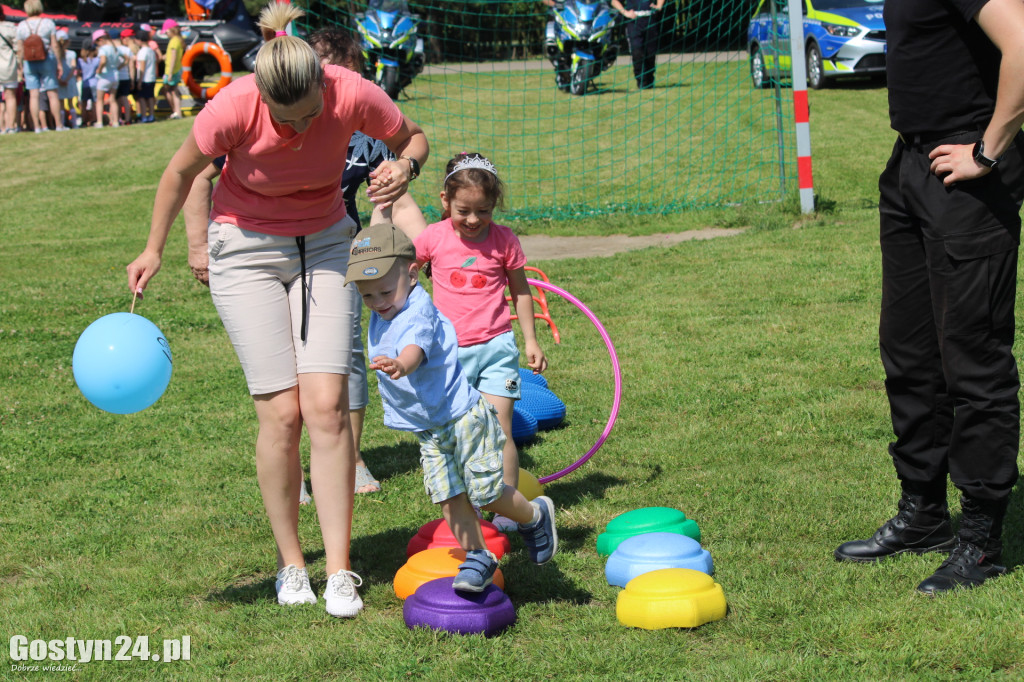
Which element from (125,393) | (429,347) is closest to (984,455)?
(429,347)

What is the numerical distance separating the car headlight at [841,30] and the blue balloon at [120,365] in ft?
53.4

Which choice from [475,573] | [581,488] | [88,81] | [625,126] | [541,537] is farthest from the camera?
[88,81]

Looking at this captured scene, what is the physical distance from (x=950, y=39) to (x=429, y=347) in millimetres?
2015

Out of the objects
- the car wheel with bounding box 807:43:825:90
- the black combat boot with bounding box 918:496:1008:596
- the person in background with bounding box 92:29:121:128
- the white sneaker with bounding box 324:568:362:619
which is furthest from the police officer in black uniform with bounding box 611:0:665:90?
the white sneaker with bounding box 324:568:362:619

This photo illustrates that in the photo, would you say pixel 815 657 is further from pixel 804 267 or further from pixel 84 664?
pixel 804 267

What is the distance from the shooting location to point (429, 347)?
3.58 meters

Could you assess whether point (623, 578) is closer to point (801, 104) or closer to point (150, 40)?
point (801, 104)

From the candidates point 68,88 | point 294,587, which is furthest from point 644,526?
point 68,88

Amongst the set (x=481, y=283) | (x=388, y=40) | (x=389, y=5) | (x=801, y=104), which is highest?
(x=389, y=5)

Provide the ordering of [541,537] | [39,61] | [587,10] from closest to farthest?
1. [541,537]
2. [587,10]
3. [39,61]

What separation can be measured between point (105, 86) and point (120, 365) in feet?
68.8

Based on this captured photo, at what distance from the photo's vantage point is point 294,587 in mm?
3939

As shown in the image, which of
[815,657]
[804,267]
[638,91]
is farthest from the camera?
[638,91]

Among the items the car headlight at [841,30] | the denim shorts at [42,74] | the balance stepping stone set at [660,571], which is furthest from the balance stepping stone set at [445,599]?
the denim shorts at [42,74]
